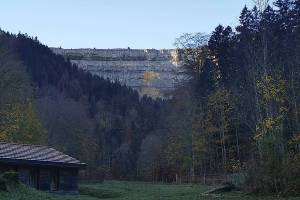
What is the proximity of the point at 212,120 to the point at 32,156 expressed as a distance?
86.2 feet

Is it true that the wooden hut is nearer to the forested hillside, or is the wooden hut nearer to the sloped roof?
the sloped roof

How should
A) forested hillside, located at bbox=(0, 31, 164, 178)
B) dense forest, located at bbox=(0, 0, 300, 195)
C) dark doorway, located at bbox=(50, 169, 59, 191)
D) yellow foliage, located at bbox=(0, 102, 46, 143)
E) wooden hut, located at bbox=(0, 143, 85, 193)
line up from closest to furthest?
dense forest, located at bbox=(0, 0, 300, 195), wooden hut, located at bbox=(0, 143, 85, 193), dark doorway, located at bbox=(50, 169, 59, 191), yellow foliage, located at bbox=(0, 102, 46, 143), forested hillside, located at bbox=(0, 31, 164, 178)

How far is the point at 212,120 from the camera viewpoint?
59.1 metres

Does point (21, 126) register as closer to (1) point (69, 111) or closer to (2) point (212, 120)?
(2) point (212, 120)

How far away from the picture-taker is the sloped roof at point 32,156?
36.5 meters

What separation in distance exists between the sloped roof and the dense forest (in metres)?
8.56

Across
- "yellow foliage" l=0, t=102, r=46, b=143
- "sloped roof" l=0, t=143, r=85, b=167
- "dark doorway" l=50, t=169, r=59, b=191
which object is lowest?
"dark doorway" l=50, t=169, r=59, b=191

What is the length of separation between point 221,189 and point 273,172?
4857 millimetres

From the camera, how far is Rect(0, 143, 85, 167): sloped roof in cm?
3650

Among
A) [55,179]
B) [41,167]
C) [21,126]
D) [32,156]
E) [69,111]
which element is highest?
[69,111]

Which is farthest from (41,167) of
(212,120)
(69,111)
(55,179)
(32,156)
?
(69,111)

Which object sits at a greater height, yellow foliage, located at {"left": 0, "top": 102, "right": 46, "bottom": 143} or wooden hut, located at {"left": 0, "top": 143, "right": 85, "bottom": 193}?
yellow foliage, located at {"left": 0, "top": 102, "right": 46, "bottom": 143}

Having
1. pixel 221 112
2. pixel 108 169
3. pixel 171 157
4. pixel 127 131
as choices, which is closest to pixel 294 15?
pixel 221 112

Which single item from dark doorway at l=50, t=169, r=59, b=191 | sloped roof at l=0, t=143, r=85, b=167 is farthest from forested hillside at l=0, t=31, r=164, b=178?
dark doorway at l=50, t=169, r=59, b=191
